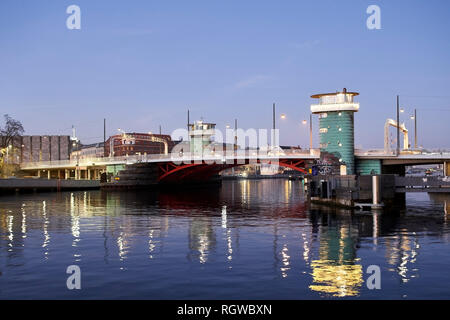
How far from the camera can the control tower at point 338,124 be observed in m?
69.6

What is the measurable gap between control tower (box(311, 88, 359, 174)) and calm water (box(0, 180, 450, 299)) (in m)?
31.0

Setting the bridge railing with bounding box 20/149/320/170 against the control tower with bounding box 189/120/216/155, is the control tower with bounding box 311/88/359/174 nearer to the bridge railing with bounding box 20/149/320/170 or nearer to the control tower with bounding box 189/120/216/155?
the bridge railing with bounding box 20/149/320/170

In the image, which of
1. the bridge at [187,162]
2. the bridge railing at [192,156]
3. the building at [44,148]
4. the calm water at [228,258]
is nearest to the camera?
the calm water at [228,258]

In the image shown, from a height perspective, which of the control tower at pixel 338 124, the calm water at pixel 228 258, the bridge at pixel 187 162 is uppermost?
the control tower at pixel 338 124

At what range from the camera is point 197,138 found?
123 meters

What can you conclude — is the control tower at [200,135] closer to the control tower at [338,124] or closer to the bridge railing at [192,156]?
the bridge railing at [192,156]

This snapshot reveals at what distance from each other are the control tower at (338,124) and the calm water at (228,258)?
102 ft

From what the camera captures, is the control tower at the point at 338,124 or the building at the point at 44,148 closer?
the control tower at the point at 338,124

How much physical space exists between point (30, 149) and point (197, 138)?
6672 centimetres

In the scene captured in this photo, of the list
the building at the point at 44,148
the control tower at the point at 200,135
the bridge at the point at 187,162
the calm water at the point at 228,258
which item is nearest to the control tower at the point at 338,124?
the bridge at the point at 187,162

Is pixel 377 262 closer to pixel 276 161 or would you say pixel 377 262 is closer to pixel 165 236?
pixel 165 236

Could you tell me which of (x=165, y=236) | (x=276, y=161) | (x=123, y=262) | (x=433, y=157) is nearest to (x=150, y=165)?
(x=276, y=161)

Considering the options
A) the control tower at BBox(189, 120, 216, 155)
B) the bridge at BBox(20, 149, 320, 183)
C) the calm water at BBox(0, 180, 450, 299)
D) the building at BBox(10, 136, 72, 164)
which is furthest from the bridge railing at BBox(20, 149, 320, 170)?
the calm water at BBox(0, 180, 450, 299)

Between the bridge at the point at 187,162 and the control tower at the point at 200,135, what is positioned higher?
the control tower at the point at 200,135
